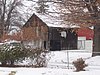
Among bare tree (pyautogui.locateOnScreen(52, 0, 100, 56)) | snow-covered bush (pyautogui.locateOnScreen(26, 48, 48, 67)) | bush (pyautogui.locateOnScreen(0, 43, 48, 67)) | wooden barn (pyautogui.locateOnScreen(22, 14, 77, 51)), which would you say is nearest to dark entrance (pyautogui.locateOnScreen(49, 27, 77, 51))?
wooden barn (pyautogui.locateOnScreen(22, 14, 77, 51))

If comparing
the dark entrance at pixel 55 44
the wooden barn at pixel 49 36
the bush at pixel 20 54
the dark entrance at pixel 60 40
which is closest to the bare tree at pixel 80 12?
the bush at pixel 20 54

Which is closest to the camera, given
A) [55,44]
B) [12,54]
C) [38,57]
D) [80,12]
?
[38,57]

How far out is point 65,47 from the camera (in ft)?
198

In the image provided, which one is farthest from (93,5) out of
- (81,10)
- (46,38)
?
(46,38)

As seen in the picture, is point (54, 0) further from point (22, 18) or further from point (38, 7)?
point (22, 18)

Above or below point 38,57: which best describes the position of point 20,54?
above

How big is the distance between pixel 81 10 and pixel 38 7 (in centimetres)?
502

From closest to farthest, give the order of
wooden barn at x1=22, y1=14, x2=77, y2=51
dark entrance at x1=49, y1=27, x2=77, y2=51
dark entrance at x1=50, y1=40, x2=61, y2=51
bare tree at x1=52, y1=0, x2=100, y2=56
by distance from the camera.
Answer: bare tree at x1=52, y1=0, x2=100, y2=56 → wooden barn at x1=22, y1=14, x2=77, y2=51 → dark entrance at x1=49, y1=27, x2=77, y2=51 → dark entrance at x1=50, y1=40, x2=61, y2=51

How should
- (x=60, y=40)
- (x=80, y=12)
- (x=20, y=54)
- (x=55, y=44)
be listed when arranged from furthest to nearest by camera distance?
(x=60, y=40) → (x=55, y=44) → (x=80, y=12) → (x=20, y=54)

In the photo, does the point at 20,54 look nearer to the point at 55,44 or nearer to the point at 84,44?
the point at 55,44

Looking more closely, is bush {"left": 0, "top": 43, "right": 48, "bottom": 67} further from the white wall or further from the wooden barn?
the white wall

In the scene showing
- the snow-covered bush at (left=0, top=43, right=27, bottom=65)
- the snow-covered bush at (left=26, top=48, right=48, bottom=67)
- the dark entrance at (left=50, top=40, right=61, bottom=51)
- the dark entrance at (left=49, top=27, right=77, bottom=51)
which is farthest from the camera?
the dark entrance at (left=50, top=40, right=61, bottom=51)

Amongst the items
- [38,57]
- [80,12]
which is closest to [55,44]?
[80,12]

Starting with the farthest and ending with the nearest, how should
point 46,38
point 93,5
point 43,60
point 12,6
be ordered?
point 12,6 → point 46,38 → point 93,5 → point 43,60
